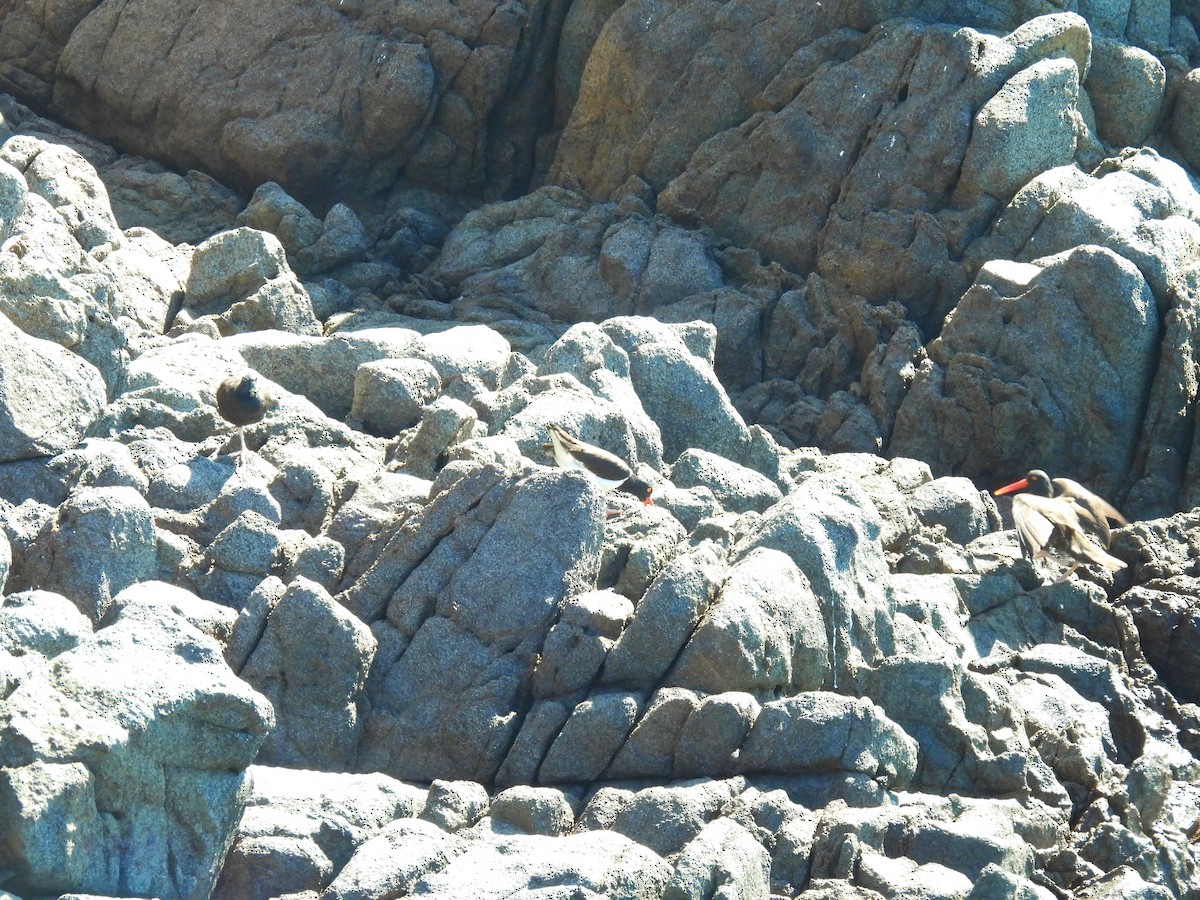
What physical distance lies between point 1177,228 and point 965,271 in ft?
9.11

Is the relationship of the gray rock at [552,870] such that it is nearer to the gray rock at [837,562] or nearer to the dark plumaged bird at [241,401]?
the gray rock at [837,562]

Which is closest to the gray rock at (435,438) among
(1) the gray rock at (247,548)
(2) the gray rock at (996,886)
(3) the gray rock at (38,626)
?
(1) the gray rock at (247,548)

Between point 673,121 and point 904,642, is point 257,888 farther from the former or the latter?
point 673,121

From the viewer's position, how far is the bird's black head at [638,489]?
57.1 ft

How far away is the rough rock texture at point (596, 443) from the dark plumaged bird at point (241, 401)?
169 millimetres

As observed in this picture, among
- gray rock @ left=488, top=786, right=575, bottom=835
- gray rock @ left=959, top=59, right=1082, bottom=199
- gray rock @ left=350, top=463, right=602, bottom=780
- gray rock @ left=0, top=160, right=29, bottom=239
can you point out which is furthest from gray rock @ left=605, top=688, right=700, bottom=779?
gray rock @ left=959, top=59, right=1082, bottom=199

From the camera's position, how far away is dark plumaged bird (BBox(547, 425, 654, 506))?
17.3m

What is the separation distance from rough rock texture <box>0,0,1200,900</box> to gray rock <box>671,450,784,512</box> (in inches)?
3.2

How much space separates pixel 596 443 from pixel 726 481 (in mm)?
1452

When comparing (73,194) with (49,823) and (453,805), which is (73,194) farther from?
(49,823)

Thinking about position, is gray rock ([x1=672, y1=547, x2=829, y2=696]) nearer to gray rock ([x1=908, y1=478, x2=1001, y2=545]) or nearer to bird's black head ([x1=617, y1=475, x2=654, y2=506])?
bird's black head ([x1=617, y1=475, x2=654, y2=506])

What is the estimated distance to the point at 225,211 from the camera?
28.7 metres

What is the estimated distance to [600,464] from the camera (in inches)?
681

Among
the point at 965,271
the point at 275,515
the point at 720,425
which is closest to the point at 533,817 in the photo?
the point at 275,515
